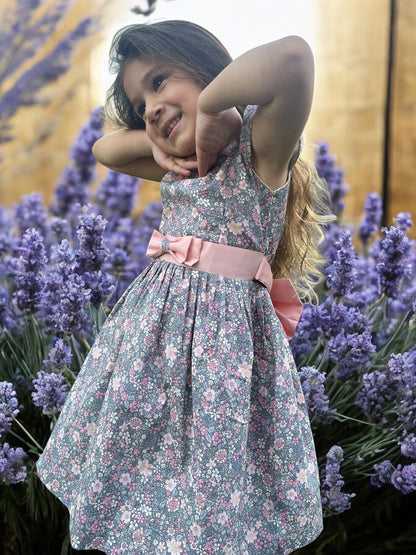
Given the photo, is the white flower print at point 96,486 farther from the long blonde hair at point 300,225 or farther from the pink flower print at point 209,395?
the long blonde hair at point 300,225

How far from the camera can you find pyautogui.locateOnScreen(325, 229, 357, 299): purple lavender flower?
123 centimetres

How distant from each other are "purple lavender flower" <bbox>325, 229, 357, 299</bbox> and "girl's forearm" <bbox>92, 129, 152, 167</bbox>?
0.39 meters

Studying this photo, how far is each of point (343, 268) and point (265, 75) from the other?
19.0 inches

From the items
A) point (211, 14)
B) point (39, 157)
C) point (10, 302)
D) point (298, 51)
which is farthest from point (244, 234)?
point (39, 157)

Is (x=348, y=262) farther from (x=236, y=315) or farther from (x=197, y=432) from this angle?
(x=197, y=432)

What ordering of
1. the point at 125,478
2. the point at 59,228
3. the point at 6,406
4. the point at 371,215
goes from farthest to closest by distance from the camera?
the point at 371,215 → the point at 59,228 → the point at 6,406 → the point at 125,478

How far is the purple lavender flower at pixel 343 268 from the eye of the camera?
1229 mm

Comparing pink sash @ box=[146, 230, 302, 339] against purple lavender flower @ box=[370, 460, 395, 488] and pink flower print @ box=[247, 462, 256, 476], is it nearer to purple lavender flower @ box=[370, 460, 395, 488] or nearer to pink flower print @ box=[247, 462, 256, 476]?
pink flower print @ box=[247, 462, 256, 476]

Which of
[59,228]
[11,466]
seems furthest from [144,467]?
[59,228]

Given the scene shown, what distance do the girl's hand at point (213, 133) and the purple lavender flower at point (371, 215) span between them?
79cm

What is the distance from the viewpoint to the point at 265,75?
875 mm

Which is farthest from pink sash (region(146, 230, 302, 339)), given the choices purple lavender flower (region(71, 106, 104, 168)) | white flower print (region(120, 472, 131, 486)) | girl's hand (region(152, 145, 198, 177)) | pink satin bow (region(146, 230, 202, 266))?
purple lavender flower (region(71, 106, 104, 168))

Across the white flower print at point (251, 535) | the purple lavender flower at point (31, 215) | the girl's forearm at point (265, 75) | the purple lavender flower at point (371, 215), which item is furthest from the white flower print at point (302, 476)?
the purple lavender flower at point (31, 215)

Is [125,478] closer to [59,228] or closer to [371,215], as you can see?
[59,228]
